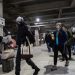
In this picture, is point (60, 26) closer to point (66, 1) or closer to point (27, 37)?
point (27, 37)

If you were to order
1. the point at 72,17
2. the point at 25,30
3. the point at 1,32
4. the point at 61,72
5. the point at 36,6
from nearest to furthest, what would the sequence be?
the point at 25,30 → the point at 61,72 → the point at 1,32 → the point at 36,6 → the point at 72,17

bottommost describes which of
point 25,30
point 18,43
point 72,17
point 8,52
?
point 8,52

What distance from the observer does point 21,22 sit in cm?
389

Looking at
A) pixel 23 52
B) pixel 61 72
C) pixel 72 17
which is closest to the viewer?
pixel 23 52

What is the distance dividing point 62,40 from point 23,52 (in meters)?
1.38

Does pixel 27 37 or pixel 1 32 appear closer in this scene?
pixel 27 37

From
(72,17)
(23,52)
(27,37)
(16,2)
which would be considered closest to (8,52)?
(23,52)

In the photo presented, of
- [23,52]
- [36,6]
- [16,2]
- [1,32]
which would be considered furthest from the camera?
[36,6]

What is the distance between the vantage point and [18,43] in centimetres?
394

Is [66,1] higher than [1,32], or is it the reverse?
[66,1]

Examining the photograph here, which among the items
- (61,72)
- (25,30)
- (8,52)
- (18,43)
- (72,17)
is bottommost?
(61,72)

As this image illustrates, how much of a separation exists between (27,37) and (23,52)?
0.49 meters

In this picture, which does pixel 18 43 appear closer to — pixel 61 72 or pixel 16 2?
pixel 61 72

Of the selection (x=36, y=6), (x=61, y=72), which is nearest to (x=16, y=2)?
(x=36, y=6)
